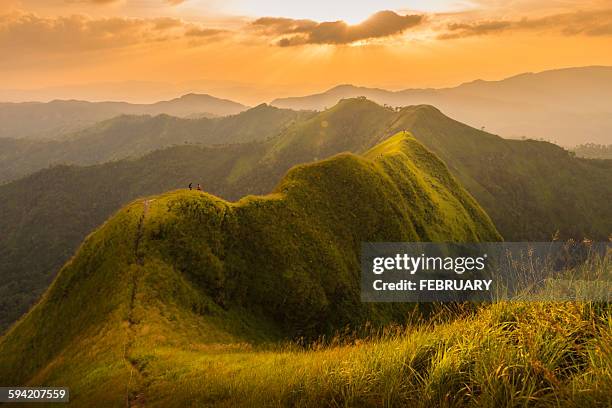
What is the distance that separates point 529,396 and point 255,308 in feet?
141

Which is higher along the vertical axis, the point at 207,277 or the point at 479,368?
the point at 479,368

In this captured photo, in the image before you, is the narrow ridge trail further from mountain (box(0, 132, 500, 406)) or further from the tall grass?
the tall grass

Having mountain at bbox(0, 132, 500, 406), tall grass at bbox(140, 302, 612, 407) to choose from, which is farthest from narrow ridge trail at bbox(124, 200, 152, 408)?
tall grass at bbox(140, 302, 612, 407)

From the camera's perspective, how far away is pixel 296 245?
2205 inches

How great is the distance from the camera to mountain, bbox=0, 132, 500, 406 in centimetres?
2611

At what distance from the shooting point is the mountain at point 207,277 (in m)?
26.1

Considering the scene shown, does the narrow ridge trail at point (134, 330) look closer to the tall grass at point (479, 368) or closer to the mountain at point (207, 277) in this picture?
the mountain at point (207, 277)

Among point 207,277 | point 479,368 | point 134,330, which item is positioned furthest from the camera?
point 207,277

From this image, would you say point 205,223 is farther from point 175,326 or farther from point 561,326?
point 561,326

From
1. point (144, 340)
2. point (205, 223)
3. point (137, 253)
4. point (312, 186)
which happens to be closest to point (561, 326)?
point (144, 340)

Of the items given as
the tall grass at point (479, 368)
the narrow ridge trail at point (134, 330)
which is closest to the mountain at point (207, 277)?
the narrow ridge trail at point (134, 330)

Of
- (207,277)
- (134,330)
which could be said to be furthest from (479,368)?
(207,277)

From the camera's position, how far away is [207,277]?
43.4 m

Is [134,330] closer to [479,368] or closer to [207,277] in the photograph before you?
[207,277]
